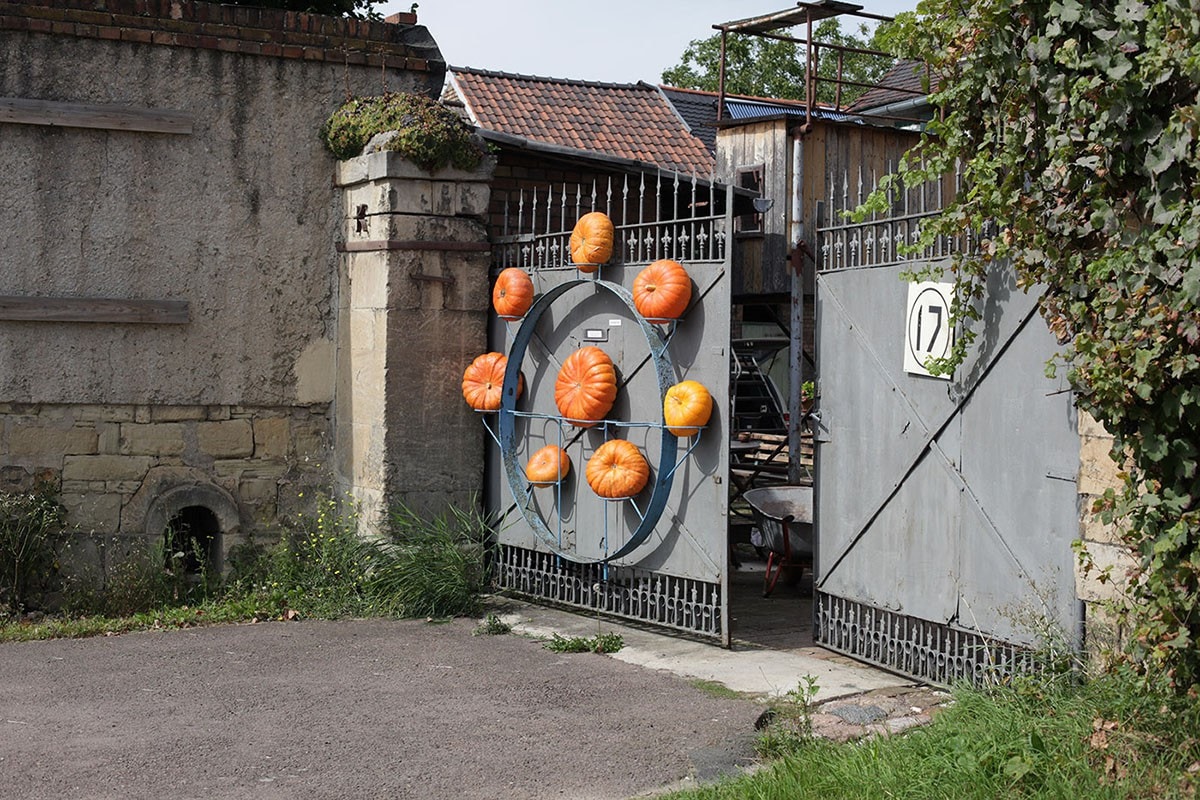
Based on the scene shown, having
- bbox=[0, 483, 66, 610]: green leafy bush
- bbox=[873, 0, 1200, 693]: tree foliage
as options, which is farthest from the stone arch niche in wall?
bbox=[873, 0, 1200, 693]: tree foliage

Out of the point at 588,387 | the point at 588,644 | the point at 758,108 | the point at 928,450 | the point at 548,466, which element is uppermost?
the point at 758,108

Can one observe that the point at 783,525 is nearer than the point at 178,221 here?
No

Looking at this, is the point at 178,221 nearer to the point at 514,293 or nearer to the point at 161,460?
the point at 161,460

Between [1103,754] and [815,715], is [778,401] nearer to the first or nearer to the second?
[815,715]

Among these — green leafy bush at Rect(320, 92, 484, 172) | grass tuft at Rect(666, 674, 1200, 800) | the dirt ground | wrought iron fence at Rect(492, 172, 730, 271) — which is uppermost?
green leafy bush at Rect(320, 92, 484, 172)

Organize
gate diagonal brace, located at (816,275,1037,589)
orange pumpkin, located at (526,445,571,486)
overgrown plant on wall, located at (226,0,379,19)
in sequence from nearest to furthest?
1. gate diagonal brace, located at (816,275,1037,589)
2. orange pumpkin, located at (526,445,571,486)
3. overgrown plant on wall, located at (226,0,379,19)

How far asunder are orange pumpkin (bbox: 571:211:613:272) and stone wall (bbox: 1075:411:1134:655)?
9.96 ft

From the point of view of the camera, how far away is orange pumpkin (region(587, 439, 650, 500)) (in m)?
7.17

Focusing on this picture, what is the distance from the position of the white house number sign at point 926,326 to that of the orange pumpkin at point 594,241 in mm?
1964

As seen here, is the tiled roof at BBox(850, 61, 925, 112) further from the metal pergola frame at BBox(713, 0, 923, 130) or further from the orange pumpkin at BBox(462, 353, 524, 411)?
the orange pumpkin at BBox(462, 353, 524, 411)

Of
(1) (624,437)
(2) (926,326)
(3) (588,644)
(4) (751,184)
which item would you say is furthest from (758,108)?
(2) (926,326)

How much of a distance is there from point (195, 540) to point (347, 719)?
9.57 feet

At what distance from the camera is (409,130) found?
8.02 meters

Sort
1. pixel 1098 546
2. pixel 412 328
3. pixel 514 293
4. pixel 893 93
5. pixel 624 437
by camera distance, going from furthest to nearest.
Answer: pixel 893 93 < pixel 412 328 < pixel 514 293 < pixel 624 437 < pixel 1098 546
